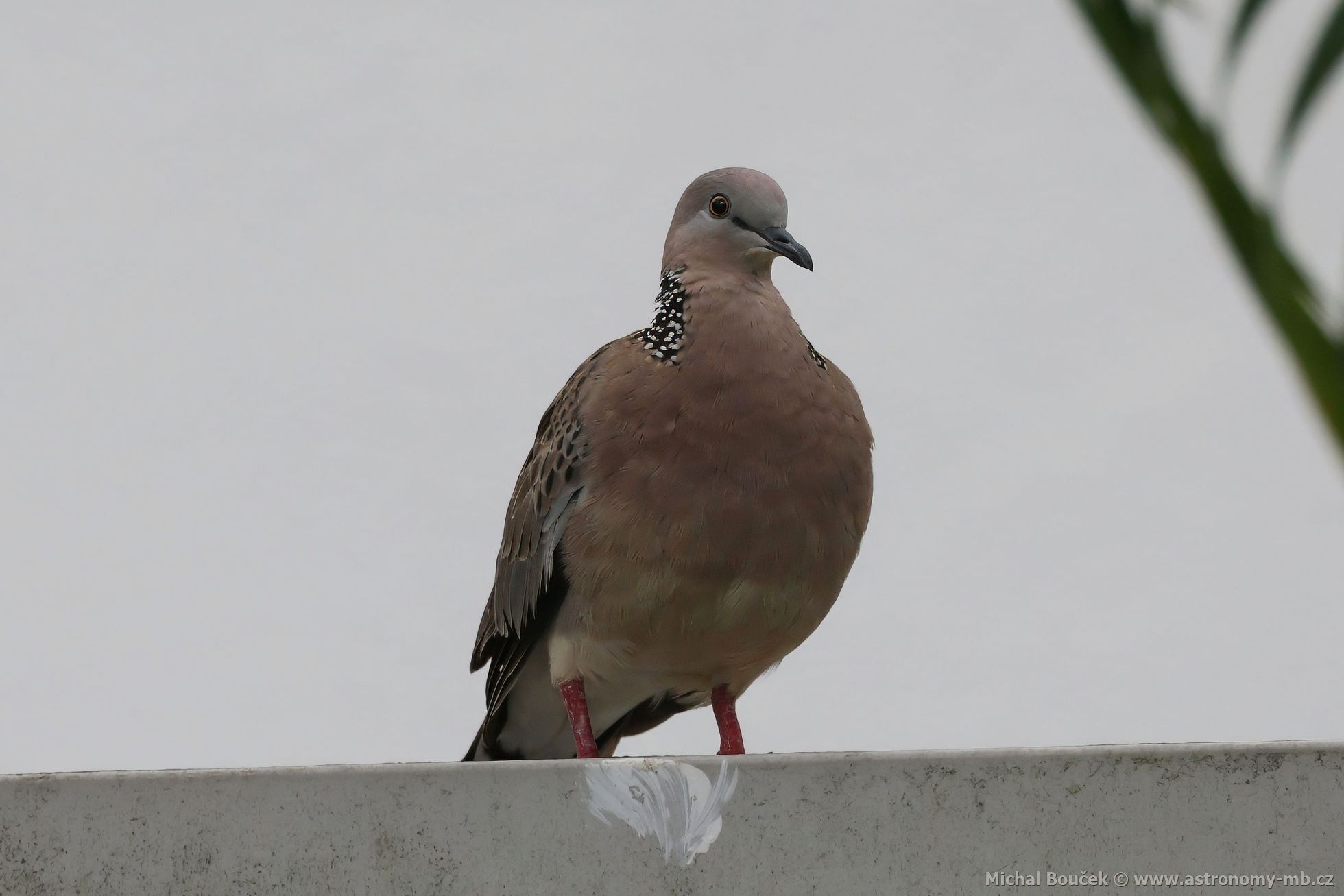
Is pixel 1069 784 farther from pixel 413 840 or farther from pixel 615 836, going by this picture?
pixel 413 840

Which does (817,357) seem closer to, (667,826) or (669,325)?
(669,325)

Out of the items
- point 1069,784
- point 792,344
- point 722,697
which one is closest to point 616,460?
point 792,344

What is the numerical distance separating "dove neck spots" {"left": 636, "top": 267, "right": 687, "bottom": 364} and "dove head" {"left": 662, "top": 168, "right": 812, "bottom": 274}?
0.08 m

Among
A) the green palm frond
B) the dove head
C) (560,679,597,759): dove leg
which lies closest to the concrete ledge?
(560,679,597,759): dove leg

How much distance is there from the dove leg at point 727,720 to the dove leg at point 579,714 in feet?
1.42

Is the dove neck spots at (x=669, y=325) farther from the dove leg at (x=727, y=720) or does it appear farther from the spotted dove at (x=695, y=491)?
the dove leg at (x=727, y=720)

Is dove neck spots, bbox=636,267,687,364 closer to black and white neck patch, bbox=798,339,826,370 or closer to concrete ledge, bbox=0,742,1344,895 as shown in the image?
black and white neck patch, bbox=798,339,826,370

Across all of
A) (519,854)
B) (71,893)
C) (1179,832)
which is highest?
(71,893)

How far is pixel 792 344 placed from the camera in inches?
169

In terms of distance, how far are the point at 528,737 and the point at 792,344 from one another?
1.71 meters

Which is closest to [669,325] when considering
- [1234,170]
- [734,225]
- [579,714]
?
[734,225]

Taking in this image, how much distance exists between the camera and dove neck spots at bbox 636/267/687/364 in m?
4.26

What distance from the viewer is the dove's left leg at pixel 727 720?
4.70 metres

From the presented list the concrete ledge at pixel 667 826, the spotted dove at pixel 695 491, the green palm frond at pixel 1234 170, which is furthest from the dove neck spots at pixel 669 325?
the green palm frond at pixel 1234 170
